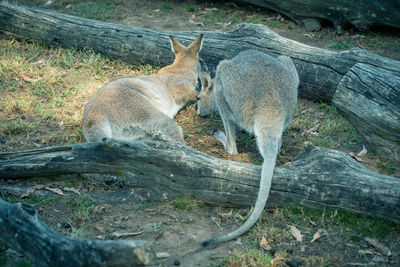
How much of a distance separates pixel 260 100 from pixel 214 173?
108cm

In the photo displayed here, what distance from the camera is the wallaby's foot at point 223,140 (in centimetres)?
572

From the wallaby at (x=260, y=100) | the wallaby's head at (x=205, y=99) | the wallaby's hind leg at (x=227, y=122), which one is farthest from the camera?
the wallaby's head at (x=205, y=99)

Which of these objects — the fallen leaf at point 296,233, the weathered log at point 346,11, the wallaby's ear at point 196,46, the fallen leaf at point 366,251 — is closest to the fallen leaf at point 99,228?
the fallen leaf at point 296,233

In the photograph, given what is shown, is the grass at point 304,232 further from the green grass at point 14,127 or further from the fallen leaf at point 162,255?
the green grass at point 14,127

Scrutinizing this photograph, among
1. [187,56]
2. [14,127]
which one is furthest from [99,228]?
[187,56]

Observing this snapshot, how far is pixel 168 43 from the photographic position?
311 inches

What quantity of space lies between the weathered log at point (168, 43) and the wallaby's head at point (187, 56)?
15.2 inches

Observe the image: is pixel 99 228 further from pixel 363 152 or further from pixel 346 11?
pixel 346 11

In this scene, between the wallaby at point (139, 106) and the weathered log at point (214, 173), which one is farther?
the wallaby at point (139, 106)

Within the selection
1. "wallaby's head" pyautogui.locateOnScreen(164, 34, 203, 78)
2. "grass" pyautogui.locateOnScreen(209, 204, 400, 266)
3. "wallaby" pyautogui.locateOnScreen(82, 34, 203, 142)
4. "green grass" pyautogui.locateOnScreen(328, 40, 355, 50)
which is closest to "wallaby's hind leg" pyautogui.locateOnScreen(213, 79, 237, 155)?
"wallaby" pyautogui.locateOnScreen(82, 34, 203, 142)

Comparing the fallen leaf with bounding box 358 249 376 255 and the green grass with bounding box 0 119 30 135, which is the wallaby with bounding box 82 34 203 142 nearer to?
the green grass with bounding box 0 119 30 135

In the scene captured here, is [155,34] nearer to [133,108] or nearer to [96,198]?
[133,108]

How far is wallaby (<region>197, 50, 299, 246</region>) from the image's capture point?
176 inches

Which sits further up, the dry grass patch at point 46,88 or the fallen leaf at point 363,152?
the fallen leaf at point 363,152
